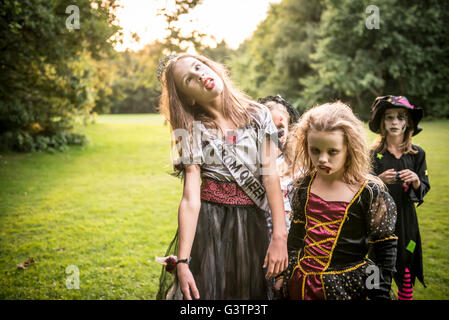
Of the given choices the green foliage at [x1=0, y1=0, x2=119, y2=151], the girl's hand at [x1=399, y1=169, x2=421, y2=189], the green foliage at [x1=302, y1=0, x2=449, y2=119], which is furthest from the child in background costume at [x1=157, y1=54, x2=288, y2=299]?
the green foliage at [x1=302, y1=0, x2=449, y2=119]

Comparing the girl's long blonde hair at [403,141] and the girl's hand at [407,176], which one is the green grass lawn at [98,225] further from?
the girl's long blonde hair at [403,141]

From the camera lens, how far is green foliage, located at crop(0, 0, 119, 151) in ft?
20.3

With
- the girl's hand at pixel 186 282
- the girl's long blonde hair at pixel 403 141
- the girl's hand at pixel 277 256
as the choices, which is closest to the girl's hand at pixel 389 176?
the girl's long blonde hair at pixel 403 141

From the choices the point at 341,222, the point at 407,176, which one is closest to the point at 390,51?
the point at 407,176

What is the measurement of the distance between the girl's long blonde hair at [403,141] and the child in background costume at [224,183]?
1565 millimetres

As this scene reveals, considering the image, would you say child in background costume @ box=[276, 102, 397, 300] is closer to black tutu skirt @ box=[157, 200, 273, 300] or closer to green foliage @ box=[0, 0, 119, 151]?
black tutu skirt @ box=[157, 200, 273, 300]

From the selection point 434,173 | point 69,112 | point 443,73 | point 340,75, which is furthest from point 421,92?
point 69,112

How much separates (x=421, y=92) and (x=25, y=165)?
21.6 m

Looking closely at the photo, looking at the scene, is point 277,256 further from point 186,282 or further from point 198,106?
point 198,106

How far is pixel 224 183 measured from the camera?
2018mm

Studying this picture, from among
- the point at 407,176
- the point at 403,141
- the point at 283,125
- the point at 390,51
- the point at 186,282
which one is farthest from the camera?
the point at 390,51

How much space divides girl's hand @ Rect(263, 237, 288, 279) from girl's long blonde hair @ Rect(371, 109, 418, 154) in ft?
5.79

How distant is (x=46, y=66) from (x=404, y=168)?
10.3m
